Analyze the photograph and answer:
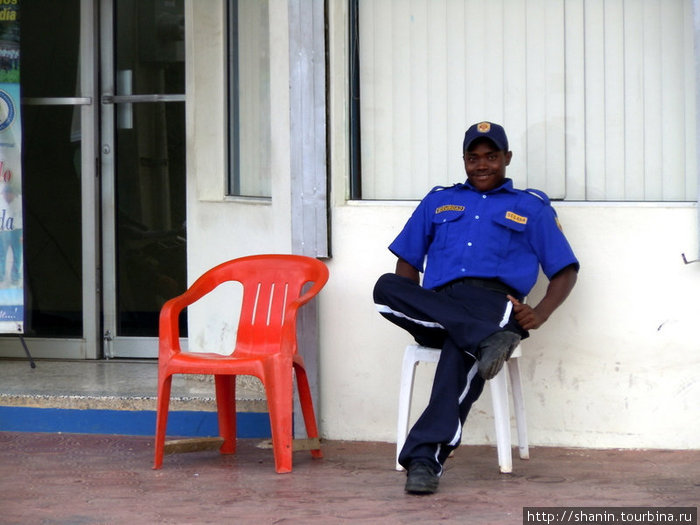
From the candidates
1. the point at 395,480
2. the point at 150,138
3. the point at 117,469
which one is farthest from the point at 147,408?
the point at 150,138

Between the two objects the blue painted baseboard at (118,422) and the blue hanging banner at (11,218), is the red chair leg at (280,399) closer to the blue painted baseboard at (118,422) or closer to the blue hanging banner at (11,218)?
the blue painted baseboard at (118,422)

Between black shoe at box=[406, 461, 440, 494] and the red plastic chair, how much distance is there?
627 mm

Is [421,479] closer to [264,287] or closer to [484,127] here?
[264,287]

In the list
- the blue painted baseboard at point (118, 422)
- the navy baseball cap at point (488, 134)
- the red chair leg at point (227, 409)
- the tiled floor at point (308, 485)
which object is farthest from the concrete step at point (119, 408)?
the navy baseball cap at point (488, 134)

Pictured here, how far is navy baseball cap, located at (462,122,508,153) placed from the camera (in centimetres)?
521

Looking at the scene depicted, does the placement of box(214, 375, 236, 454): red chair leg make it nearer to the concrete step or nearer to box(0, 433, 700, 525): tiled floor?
box(0, 433, 700, 525): tiled floor

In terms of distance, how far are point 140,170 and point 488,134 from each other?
9.31 ft

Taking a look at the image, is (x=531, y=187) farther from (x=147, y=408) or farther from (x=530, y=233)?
(x=147, y=408)

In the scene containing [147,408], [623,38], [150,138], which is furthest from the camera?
[150,138]

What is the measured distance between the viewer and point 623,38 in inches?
219

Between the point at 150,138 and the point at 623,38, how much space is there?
3.02 m

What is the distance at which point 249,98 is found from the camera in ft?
21.4

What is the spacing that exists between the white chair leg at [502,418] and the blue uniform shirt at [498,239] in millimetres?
437

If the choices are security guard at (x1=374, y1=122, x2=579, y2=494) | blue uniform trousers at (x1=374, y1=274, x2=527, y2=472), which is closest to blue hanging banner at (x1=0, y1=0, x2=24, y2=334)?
security guard at (x1=374, y1=122, x2=579, y2=494)
